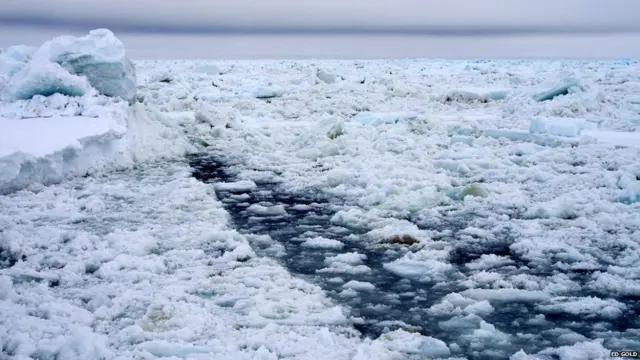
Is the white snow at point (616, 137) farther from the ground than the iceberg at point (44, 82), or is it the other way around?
the white snow at point (616, 137)

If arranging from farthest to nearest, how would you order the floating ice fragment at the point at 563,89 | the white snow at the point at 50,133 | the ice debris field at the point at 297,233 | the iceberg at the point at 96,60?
the floating ice fragment at the point at 563,89 < the iceberg at the point at 96,60 < the white snow at the point at 50,133 < the ice debris field at the point at 297,233

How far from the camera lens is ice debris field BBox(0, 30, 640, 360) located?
2744mm

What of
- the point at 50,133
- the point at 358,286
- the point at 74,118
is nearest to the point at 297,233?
the point at 358,286

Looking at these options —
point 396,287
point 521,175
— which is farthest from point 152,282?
point 521,175

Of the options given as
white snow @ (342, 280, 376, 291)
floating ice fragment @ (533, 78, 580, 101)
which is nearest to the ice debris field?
white snow @ (342, 280, 376, 291)

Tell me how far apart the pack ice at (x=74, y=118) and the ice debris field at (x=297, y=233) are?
3 centimetres

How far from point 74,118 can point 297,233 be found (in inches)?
148

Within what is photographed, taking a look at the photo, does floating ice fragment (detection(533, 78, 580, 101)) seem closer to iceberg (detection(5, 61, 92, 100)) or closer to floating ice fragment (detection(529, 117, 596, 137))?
floating ice fragment (detection(529, 117, 596, 137))

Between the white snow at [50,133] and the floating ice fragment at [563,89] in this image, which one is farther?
the floating ice fragment at [563,89]

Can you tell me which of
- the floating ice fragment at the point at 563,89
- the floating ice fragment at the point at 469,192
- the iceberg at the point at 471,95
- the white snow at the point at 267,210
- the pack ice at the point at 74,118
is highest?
the iceberg at the point at 471,95

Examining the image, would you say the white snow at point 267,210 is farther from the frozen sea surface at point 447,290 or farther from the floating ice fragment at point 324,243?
the floating ice fragment at point 324,243

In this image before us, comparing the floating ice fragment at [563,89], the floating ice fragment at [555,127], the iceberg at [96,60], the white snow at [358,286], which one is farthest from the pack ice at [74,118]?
the floating ice fragment at [563,89]

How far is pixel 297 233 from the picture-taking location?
4.54 metres

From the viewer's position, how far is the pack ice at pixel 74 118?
5.59 meters
